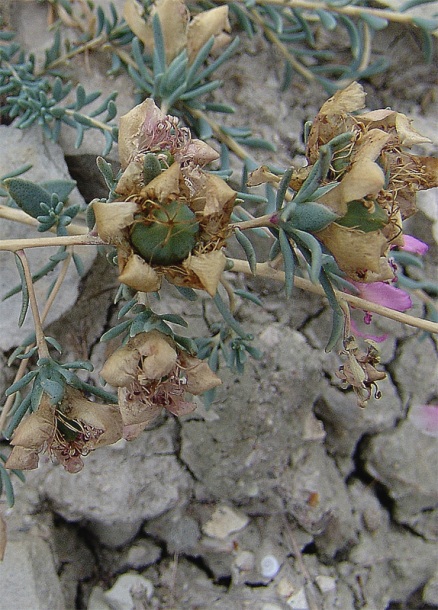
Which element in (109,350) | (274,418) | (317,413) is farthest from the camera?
(317,413)

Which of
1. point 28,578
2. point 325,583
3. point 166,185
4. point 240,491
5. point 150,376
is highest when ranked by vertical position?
point 166,185

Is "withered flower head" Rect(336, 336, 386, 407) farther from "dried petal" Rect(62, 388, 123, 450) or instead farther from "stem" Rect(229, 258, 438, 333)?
"dried petal" Rect(62, 388, 123, 450)

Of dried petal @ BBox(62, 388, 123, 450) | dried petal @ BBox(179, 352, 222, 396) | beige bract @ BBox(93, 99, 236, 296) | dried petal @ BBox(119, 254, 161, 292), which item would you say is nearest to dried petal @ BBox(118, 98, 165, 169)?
beige bract @ BBox(93, 99, 236, 296)

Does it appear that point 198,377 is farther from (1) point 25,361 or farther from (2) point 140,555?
(2) point 140,555

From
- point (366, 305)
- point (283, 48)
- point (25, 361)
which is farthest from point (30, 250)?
point (283, 48)

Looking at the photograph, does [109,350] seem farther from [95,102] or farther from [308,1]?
[308,1]

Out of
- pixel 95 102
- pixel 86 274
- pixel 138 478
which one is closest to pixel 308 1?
pixel 95 102
